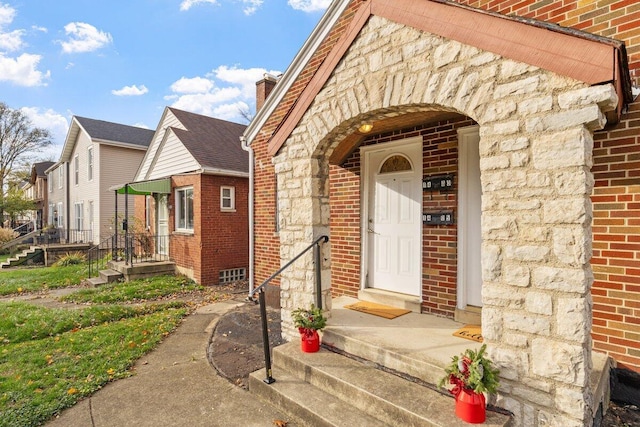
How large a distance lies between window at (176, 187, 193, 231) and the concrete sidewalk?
6.38m

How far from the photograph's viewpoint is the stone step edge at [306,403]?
9.22ft

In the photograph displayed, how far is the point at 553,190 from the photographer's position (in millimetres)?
2311

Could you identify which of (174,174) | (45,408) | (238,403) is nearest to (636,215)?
(238,403)

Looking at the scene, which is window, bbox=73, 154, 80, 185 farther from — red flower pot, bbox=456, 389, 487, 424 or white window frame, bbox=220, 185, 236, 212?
red flower pot, bbox=456, 389, 487, 424

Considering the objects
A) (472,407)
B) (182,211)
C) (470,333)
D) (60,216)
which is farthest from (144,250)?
(60,216)

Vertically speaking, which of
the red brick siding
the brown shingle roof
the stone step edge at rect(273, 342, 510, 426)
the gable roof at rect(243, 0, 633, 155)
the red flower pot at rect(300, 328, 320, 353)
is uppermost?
the brown shingle roof

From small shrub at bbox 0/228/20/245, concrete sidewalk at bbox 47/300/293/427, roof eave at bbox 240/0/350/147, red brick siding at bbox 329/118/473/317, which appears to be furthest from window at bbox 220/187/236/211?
small shrub at bbox 0/228/20/245

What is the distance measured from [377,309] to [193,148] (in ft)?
26.8

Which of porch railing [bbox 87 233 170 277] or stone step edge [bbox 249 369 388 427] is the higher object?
porch railing [bbox 87 233 170 277]

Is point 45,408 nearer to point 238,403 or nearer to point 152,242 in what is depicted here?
point 238,403

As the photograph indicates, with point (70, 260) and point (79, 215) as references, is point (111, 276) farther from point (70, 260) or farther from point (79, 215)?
point (79, 215)

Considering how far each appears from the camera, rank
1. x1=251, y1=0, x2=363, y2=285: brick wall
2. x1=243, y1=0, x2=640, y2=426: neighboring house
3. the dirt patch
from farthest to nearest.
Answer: x1=251, y1=0, x2=363, y2=285: brick wall → the dirt patch → x1=243, y1=0, x2=640, y2=426: neighboring house

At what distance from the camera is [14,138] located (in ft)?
85.9

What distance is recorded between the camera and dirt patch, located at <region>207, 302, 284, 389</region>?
414 cm
